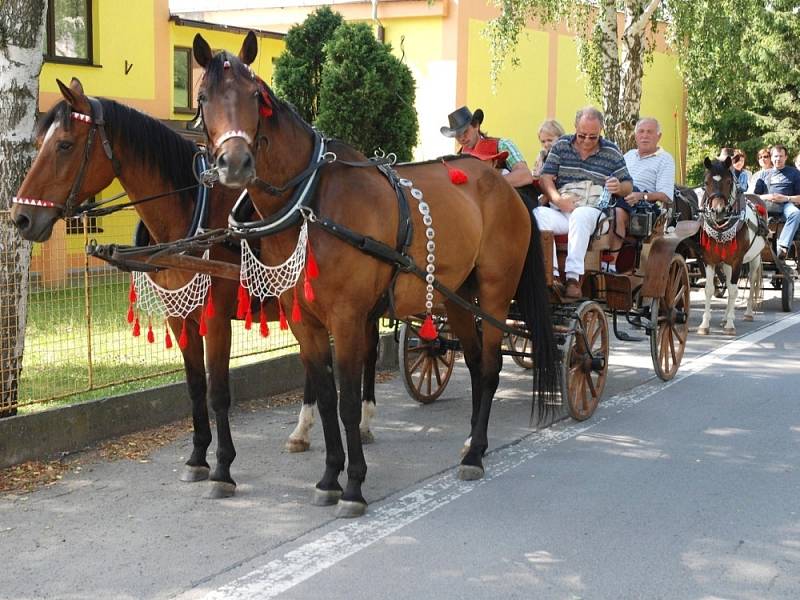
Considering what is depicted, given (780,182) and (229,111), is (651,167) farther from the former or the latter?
(780,182)

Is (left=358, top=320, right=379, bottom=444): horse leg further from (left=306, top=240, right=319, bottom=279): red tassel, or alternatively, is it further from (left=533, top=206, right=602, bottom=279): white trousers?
(left=533, top=206, right=602, bottom=279): white trousers

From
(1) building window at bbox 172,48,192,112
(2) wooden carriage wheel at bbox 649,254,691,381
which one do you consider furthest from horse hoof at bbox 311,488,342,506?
(1) building window at bbox 172,48,192,112

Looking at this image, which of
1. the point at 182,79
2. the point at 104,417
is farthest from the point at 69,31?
the point at 104,417

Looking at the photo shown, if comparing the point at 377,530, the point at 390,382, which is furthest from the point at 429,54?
the point at 377,530

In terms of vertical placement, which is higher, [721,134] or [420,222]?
[721,134]

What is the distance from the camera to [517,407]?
7539mm

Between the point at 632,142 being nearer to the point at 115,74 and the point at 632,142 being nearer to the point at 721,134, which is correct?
the point at 115,74

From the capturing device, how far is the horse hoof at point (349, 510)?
4.94m

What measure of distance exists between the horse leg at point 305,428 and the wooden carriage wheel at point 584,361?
1832 millimetres

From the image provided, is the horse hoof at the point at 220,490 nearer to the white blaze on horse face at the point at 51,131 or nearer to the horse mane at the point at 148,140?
the horse mane at the point at 148,140

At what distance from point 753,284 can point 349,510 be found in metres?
8.82

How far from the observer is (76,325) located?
712 cm

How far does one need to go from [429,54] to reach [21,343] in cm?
1570

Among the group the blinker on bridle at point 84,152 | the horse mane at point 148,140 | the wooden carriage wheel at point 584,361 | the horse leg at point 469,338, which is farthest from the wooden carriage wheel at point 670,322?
the blinker on bridle at point 84,152
